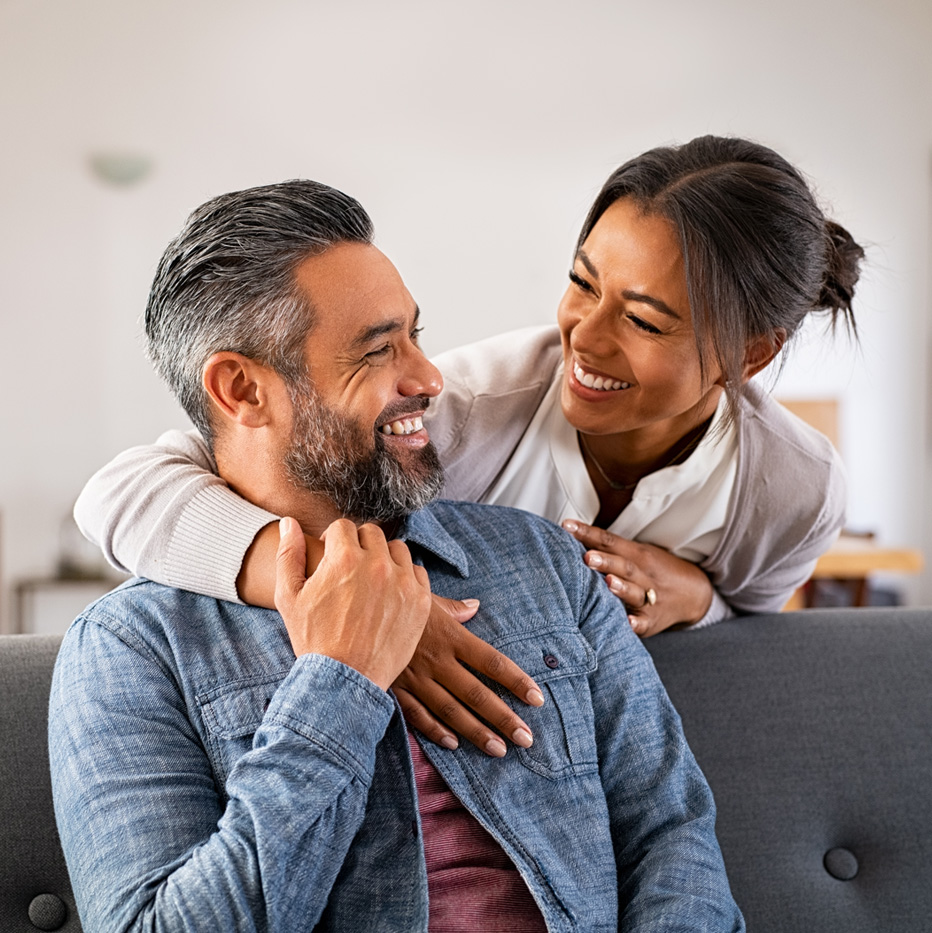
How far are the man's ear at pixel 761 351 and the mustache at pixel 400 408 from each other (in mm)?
463

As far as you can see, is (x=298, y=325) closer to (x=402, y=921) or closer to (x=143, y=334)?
(x=143, y=334)

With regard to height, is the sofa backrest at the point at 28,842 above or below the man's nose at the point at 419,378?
below

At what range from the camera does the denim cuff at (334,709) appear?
0.98 metres

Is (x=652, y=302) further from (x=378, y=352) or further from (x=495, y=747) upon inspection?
(x=495, y=747)

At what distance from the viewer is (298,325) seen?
123 cm

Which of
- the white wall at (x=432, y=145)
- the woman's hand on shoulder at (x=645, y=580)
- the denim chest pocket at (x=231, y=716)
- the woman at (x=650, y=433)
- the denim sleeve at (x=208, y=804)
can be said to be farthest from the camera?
the white wall at (x=432, y=145)

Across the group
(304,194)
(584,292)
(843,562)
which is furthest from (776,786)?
(843,562)

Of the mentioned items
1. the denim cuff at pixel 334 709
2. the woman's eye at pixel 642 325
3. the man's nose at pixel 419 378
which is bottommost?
the denim cuff at pixel 334 709

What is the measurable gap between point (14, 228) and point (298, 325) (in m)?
3.56

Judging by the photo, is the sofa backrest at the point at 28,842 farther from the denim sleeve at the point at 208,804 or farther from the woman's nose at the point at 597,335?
the woman's nose at the point at 597,335

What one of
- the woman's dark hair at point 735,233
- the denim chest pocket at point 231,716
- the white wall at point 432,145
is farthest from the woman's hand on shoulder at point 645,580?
the white wall at point 432,145

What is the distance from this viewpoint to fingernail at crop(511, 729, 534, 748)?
3.79 feet

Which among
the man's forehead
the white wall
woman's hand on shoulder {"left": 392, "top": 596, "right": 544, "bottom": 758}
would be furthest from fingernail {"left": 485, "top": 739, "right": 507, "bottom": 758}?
the white wall

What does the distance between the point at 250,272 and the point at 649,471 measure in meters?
0.69
